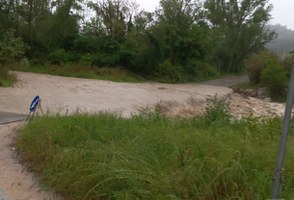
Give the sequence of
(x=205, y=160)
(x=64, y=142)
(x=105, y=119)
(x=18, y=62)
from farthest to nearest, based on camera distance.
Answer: (x=18, y=62), (x=105, y=119), (x=64, y=142), (x=205, y=160)

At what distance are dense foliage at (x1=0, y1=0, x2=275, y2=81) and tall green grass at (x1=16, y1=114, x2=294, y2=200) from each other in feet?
84.5

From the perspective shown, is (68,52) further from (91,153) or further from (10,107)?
(91,153)

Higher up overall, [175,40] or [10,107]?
[175,40]

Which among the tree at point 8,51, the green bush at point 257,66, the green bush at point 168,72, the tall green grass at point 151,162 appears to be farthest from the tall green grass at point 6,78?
the green bush at point 257,66

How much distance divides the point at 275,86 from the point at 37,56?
19.0 meters

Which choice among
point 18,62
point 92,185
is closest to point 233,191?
point 92,185

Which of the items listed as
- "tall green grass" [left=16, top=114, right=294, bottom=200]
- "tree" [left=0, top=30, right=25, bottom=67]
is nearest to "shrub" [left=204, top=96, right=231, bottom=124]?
"tall green grass" [left=16, top=114, right=294, bottom=200]

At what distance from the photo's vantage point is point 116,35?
34.5 m

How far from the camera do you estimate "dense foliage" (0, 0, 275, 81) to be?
31328 millimetres

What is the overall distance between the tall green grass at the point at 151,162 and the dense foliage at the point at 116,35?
25.7 m

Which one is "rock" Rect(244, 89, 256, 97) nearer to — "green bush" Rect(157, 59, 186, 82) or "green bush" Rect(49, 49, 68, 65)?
"green bush" Rect(157, 59, 186, 82)

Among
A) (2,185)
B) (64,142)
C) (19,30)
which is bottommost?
(2,185)

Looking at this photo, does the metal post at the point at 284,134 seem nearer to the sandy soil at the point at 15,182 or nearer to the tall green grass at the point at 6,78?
the sandy soil at the point at 15,182

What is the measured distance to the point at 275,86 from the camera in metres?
28.4
